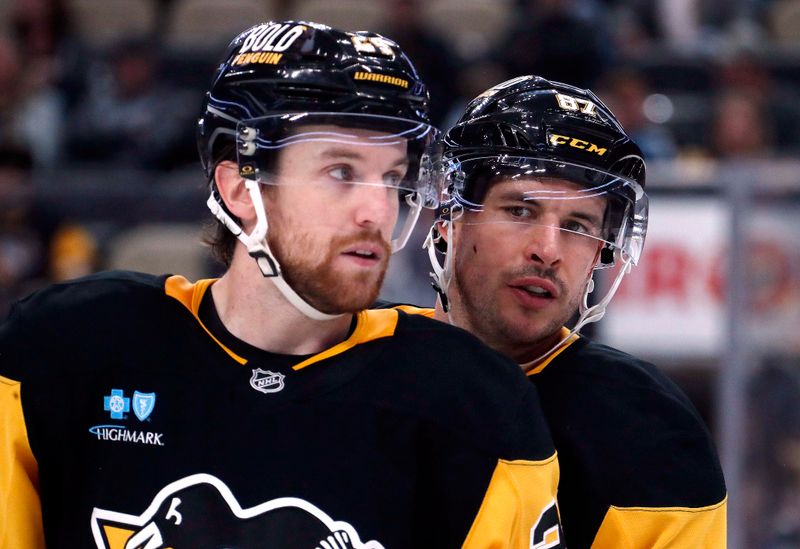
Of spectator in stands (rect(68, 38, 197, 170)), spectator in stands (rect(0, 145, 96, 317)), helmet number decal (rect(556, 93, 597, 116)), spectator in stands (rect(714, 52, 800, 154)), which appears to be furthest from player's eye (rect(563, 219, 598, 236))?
spectator in stands (rect(68, 38, 197, 170))

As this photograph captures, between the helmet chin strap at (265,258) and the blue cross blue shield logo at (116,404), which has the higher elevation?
the helmet chin strap at (265,258)

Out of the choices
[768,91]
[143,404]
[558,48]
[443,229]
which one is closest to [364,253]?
[143,404]

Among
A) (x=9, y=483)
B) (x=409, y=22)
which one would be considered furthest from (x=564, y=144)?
(x=409, y=22)

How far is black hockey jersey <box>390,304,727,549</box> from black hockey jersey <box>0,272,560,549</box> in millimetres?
199

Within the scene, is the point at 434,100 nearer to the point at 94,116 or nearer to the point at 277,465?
the point at 94,116

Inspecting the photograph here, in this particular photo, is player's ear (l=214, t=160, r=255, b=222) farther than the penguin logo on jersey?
Yes

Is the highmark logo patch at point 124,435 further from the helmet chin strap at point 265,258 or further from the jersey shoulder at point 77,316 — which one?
the helmet chin strap at point 265,258

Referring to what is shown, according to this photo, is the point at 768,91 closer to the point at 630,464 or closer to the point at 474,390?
the point at 630,464

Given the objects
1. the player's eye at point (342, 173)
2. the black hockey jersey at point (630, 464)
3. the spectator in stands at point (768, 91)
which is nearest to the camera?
the player's eye at point (342, 173)

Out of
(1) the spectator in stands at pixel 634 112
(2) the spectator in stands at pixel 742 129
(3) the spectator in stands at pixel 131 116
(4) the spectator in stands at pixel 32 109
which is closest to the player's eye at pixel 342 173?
(1) the spectator in stands at pixel 634 112

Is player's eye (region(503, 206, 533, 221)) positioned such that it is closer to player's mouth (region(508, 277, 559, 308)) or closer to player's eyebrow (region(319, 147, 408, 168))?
player's mouth (region(508, 277, 559, 308))

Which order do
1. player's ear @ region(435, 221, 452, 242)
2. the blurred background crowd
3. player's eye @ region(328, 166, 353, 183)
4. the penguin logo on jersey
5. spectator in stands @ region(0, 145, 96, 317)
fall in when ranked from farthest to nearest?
spectator in stands @ region(0, 145, 96, 317) < the blurred background crowd < player's ear @ region(435, 221, 452, 242) < player's eye @ region(328, 166, 353, 183) < the penguin logo on jersey

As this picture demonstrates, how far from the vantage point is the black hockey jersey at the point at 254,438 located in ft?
4.77

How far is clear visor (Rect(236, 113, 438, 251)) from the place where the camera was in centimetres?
152
